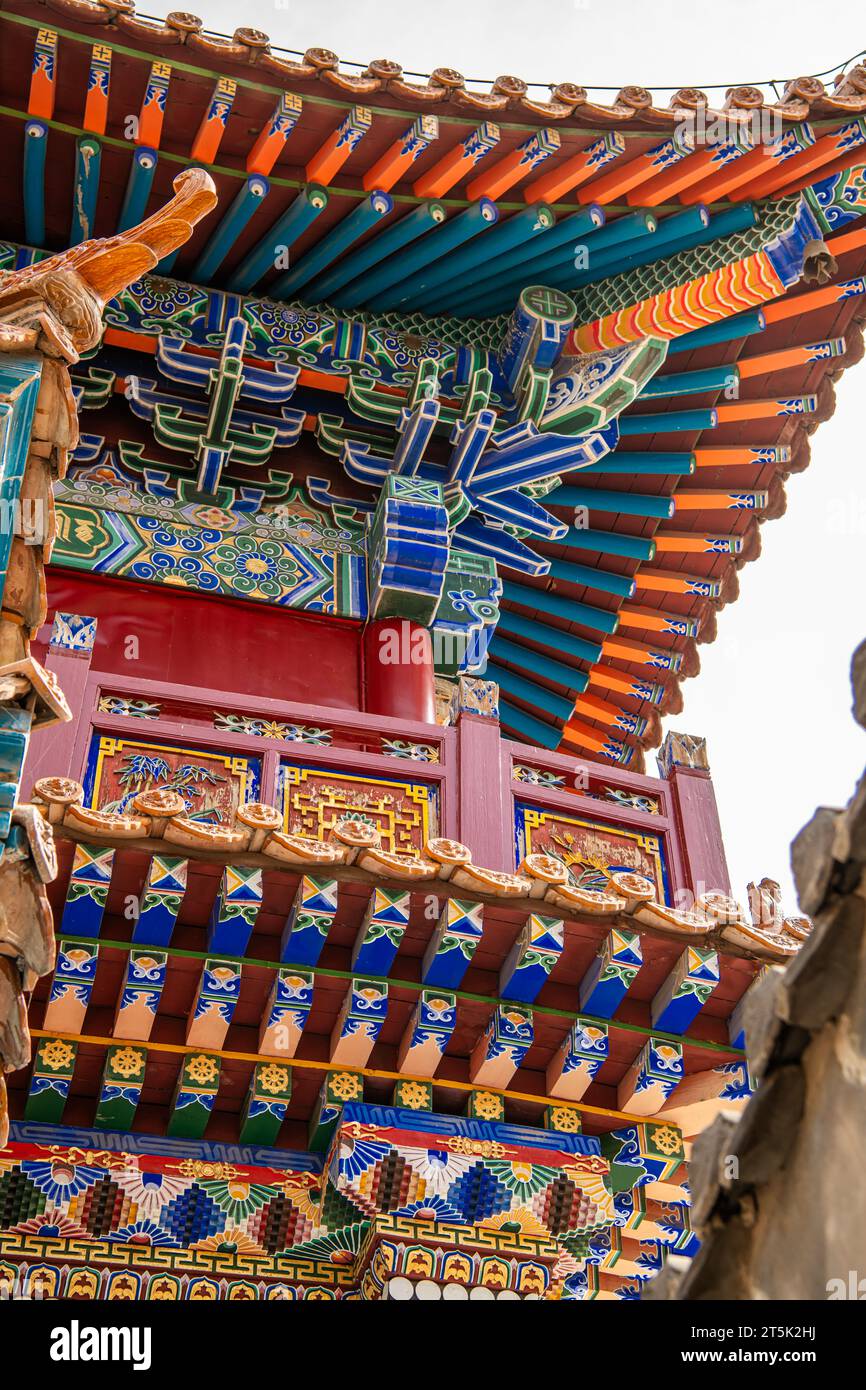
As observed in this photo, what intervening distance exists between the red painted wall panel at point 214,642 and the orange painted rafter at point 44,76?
2.05m

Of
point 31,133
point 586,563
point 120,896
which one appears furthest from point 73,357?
point 586,563

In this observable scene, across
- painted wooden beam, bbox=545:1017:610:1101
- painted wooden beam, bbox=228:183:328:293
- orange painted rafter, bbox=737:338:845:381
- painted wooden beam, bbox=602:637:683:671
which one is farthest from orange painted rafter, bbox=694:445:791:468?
painted wooden beam, bbox=545:1017:610:1101

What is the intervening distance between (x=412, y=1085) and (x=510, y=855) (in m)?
0.99

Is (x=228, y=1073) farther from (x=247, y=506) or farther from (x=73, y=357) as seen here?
(x=247, y=506)

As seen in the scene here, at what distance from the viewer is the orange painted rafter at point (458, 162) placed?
8.42 metres

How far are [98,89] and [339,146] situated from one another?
3.52 feet

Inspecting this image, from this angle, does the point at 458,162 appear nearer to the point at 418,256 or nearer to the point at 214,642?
the point at 418,256

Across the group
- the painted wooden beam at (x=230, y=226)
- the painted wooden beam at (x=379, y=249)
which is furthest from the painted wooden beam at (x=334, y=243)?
the painted wooden beam at (x=230, y=226)

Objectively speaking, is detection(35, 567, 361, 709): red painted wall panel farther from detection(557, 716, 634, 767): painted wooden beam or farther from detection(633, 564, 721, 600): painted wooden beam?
detection(557, 716, 634, 767): painted wooden beam

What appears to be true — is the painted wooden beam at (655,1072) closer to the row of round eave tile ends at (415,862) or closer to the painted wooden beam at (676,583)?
the row of round eave tile ends at (415,862)

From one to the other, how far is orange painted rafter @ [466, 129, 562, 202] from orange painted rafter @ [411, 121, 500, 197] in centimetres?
9

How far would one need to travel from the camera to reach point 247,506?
365 inches

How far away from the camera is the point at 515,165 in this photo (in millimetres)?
8539

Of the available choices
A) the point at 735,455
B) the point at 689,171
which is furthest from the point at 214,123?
the point at 735,455
